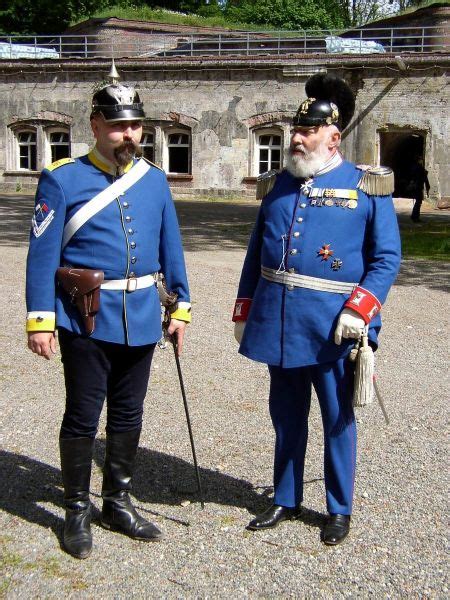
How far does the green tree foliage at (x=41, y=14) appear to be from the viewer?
39750mm

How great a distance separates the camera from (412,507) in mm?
4305

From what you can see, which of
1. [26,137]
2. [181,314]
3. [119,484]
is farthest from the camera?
[26,137]

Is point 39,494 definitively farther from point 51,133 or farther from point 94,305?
point 51,133

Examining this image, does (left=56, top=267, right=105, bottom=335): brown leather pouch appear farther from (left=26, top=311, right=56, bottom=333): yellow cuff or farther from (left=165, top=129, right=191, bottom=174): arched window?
(left=165, top=129, right=191, bottom=174): arched window

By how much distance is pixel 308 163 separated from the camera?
12.6ft

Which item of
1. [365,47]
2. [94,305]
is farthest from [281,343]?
[365,47]

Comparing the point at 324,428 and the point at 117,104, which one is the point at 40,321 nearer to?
the point at 117,104

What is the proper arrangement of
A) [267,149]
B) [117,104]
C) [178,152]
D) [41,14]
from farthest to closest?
[41,14], [178,152], [267,149], [117,104]

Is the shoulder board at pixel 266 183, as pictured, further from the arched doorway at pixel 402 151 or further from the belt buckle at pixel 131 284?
the arched doorway at pixel 402 151

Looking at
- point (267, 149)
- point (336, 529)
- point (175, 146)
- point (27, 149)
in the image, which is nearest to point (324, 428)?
point (336, 529)

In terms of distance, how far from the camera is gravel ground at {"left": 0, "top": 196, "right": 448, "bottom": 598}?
11.7 feet

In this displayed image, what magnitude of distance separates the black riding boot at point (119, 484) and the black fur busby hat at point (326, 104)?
1.67 m

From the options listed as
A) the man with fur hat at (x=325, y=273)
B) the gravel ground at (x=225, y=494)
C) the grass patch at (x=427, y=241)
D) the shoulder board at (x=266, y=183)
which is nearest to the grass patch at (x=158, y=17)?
the grass patch at (x=427, y=241)

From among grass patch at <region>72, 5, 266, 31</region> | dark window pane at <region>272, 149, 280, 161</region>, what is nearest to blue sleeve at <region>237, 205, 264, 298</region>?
dark window pane at <region>272, 149, 280, 161</region>
